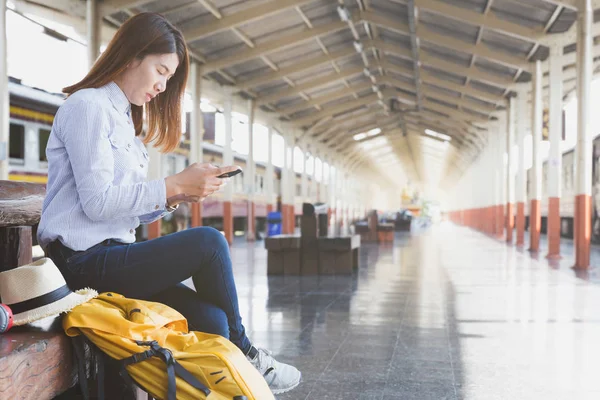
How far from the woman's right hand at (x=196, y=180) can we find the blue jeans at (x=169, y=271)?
0.13m

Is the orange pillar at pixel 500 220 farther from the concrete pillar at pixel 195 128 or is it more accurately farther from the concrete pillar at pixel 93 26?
the concrete pillar at pixel 93 26

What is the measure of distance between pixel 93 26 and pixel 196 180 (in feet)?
36.2

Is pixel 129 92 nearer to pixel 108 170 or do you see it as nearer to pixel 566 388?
pixel 108 170

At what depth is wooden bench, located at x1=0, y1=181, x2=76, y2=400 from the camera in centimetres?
145

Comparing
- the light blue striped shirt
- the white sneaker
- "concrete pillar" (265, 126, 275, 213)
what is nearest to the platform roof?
"concrete pillar" (265, 126, 275, 213)

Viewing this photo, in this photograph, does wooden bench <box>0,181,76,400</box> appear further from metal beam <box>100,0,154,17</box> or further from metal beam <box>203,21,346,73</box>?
metal beam <box>203,21,346,73</box>

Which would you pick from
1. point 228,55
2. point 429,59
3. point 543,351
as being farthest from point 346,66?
point 543,351

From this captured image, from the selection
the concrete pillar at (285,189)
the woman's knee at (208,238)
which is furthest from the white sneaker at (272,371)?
the concrete pillar at (285,189)

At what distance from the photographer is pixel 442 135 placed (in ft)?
113

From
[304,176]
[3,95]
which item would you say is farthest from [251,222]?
[3,95]

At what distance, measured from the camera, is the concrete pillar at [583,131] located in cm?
1013

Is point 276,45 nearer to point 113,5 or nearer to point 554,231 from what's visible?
point 113,5

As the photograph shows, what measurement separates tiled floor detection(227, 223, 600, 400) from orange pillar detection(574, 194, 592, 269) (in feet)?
4.01

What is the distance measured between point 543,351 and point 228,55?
14.1 metres
